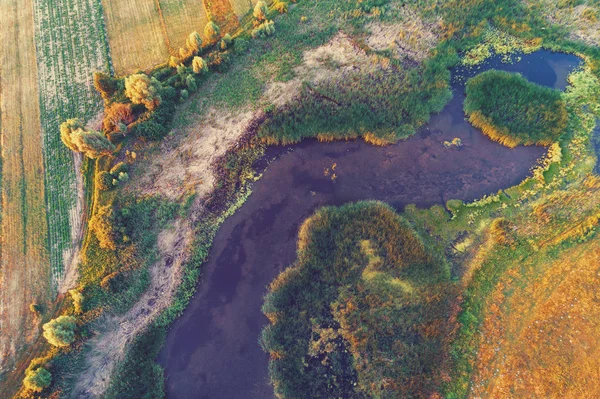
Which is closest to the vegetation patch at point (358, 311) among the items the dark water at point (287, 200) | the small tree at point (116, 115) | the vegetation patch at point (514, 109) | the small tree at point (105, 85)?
the dark water at point (287, 200)

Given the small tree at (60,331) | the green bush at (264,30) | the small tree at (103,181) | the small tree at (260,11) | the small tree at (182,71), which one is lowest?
the small tree at (60,331)

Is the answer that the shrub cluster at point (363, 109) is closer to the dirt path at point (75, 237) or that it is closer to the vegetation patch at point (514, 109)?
the vegetation patch at point (514, 109)

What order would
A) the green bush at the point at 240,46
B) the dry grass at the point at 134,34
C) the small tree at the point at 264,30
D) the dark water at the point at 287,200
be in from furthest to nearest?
the small tree at the point at 264,30 < the dry grass at the point at 134,34 < the green bush at the point at 240,46 < the dark water at the point at 287,200

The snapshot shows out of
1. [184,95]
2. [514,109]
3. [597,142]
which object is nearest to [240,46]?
[184,95]

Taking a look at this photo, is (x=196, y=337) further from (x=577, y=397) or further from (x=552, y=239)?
(x=552, y=239)

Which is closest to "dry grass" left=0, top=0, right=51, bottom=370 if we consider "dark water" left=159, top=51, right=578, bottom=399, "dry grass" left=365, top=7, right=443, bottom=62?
"dark water" left=159, top=51, right=578, bottom=399

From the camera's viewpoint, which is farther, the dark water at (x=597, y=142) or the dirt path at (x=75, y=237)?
the dark water at (x=597, y=142)
